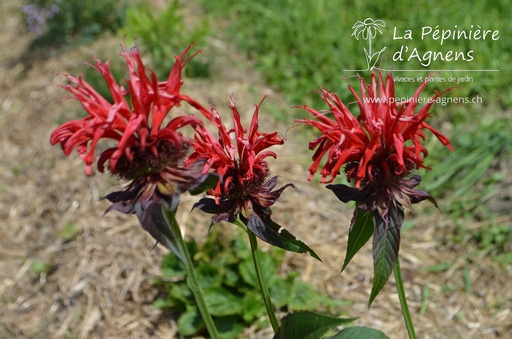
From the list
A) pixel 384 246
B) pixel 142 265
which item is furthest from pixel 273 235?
pixel 142 265

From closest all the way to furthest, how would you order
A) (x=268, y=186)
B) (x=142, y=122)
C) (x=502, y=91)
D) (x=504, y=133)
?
(x=142, y=122) → (x=268, y=186) → (x=504, y=133) → (x=502, y=91)

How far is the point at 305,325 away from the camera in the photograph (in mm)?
1521

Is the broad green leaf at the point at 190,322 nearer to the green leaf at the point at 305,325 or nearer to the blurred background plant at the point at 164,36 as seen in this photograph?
the green leaf at the point at 305,325

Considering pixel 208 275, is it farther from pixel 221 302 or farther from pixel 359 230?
pixel 359 230

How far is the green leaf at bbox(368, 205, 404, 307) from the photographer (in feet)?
4.67

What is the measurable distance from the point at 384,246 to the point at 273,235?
0.92ft

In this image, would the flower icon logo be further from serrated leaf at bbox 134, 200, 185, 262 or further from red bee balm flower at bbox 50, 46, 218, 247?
serrated leaf at bbox 134, 200, 185, 262

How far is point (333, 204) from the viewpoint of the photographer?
3375 millimetres

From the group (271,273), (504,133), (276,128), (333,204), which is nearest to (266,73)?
(276,128)

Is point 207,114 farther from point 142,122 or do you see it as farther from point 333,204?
point 333,204

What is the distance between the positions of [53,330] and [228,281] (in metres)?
0.99

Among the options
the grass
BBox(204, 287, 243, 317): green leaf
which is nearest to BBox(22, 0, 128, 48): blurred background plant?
the grass

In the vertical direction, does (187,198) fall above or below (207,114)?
below

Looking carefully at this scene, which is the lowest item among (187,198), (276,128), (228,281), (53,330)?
(53,330)
